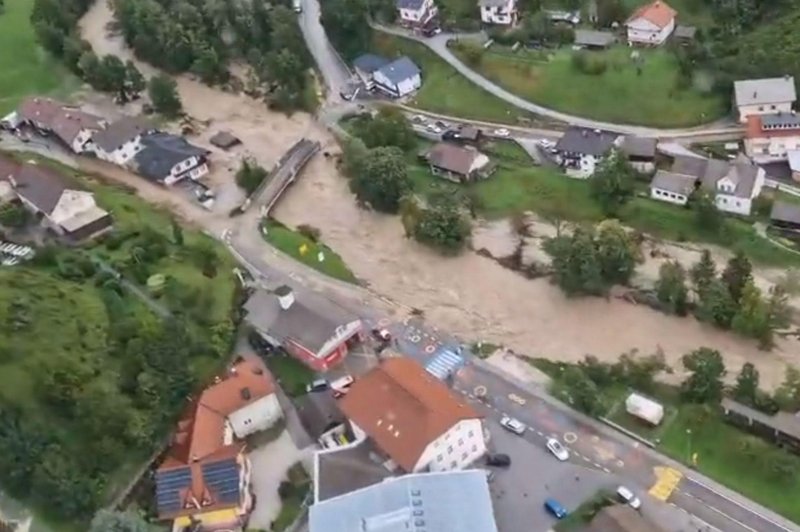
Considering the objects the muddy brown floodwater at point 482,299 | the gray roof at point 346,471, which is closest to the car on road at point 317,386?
the gray roof at point 346,471

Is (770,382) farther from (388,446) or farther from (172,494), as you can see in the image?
(172,494)

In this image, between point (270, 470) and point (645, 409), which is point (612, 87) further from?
point (270, 470)

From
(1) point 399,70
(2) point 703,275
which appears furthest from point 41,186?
(2) point 703,275

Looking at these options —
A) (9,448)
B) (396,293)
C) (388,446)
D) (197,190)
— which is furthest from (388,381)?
(197,190)

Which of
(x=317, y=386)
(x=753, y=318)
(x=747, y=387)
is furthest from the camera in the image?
(x=317, y=386)

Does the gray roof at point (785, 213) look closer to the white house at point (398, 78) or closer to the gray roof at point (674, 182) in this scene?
the gray roof at point (674, 182)

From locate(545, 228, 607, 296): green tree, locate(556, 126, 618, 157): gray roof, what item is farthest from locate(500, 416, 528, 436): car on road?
locate(556, 126, 618, 157): gray roof
